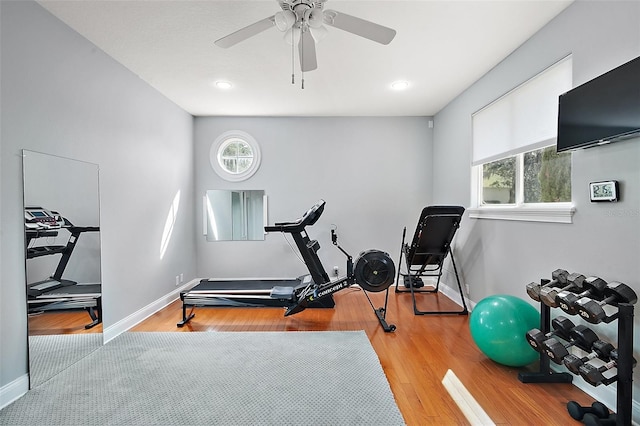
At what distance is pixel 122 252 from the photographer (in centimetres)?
307

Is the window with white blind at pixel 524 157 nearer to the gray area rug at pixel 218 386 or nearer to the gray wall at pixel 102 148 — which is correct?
the gray area rug at pixel 218 386

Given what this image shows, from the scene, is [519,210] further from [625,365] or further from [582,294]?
[625,365]

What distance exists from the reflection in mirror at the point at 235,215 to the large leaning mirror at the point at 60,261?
6.92 feet

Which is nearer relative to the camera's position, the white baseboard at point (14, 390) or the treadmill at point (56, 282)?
the white baseboard at point (14, 390)

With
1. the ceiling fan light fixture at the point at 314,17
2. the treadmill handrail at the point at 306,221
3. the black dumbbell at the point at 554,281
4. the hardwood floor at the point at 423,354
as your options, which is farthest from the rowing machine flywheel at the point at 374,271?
the ceiling fan light fixture at the point at 314,17

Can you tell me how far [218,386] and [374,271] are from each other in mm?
1801

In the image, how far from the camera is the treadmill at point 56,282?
2.09 m

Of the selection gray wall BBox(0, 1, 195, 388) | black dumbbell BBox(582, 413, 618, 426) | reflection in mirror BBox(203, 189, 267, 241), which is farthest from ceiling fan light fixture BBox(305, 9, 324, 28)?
reflection in mirror BBox(203, 189, 267, 241)

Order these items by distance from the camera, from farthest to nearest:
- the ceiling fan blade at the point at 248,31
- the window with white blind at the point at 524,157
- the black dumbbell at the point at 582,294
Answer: the window with white blind at the point at 524,157 < the ceiling fan blade at the point at 248,31 < the black dumbbell at the point at 582,294

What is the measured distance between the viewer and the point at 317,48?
269 centimetres

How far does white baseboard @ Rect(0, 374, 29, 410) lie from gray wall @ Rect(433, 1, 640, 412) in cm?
387

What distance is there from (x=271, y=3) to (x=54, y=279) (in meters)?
2.65

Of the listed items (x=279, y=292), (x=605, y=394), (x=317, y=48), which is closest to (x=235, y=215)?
(x=279, y=292)

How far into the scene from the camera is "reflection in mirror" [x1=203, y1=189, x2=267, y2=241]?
480cm
